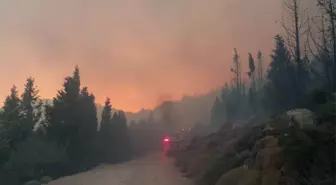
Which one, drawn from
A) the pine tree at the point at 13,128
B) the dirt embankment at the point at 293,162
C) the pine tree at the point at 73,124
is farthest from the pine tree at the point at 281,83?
the pine tree at the point at 13,128

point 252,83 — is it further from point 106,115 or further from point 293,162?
point 293,162

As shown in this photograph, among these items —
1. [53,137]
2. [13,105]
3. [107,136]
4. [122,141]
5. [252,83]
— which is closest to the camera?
[53,137]

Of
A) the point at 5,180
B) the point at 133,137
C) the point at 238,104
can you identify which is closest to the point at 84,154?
the point at 5,180

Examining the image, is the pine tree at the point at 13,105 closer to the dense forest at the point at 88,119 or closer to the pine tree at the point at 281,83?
the dense forest at the point at 88,119

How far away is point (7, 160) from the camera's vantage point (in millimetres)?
39969

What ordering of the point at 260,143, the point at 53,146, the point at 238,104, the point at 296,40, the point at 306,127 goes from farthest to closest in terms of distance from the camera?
the point at 238,104
the point at 53,146
the point at 296,40
the point at 260,143
the point at 306,127

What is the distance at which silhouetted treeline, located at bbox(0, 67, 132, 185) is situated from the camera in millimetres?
42531

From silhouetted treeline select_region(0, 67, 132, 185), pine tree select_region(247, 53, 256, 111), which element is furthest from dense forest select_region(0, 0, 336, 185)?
pine tree select_region(247, 53, 256, 111)

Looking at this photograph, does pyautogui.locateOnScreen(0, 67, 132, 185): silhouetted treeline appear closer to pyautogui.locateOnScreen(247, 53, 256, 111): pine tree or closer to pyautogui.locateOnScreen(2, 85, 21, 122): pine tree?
pyautogui.locateOnScreen(2, 85, 21, 122): pine tree


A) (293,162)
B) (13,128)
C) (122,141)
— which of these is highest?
(13,128)

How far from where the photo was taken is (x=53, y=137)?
5081cm

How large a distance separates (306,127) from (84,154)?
136ft

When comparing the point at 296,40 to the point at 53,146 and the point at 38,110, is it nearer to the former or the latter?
the point at 53,146

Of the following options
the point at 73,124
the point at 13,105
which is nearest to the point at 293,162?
the point at 73,124
